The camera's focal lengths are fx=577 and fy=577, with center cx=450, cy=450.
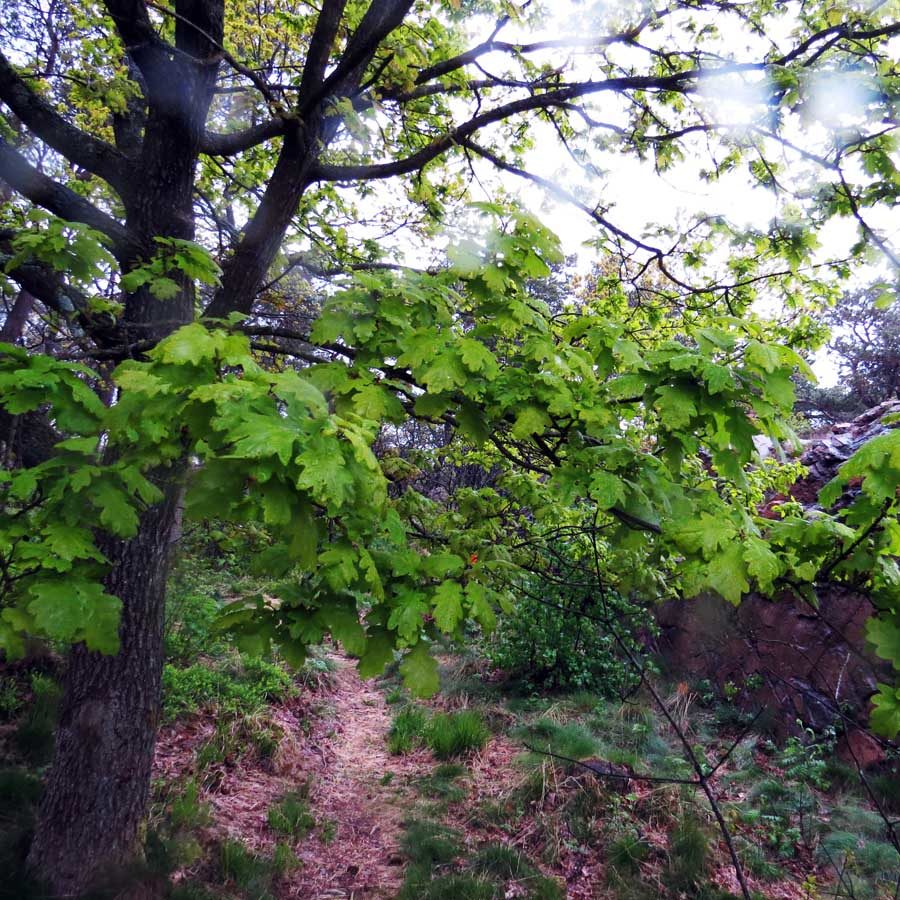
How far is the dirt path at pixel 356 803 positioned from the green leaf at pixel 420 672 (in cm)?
311

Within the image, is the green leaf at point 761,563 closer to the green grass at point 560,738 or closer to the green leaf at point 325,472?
the green leaf at point 325,472

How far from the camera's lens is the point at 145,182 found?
3.64m

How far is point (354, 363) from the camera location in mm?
2436

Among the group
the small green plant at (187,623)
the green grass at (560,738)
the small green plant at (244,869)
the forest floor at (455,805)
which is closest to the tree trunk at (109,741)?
the forest floor at (455,805)

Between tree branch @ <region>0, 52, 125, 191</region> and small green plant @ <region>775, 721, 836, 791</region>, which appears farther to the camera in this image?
small green plant @ <region>775, 721, 836, 791</region>

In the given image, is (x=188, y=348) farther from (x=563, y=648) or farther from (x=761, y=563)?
(x=563, y=648)

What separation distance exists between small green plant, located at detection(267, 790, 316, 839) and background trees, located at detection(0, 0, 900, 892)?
48.4 inches

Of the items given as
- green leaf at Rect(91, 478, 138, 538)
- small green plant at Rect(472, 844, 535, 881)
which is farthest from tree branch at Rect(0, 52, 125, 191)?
small green plant at Rect(472, 844, 535, 881)

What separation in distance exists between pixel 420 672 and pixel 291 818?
11.6 ft

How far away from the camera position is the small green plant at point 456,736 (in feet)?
18.9

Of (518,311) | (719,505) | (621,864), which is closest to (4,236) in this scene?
(518,311)

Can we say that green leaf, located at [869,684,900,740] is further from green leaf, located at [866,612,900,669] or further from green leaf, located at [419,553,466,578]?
green leaf, located at [419,553,466,578]

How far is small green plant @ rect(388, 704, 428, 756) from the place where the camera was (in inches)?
233

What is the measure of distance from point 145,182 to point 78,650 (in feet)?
9.59
